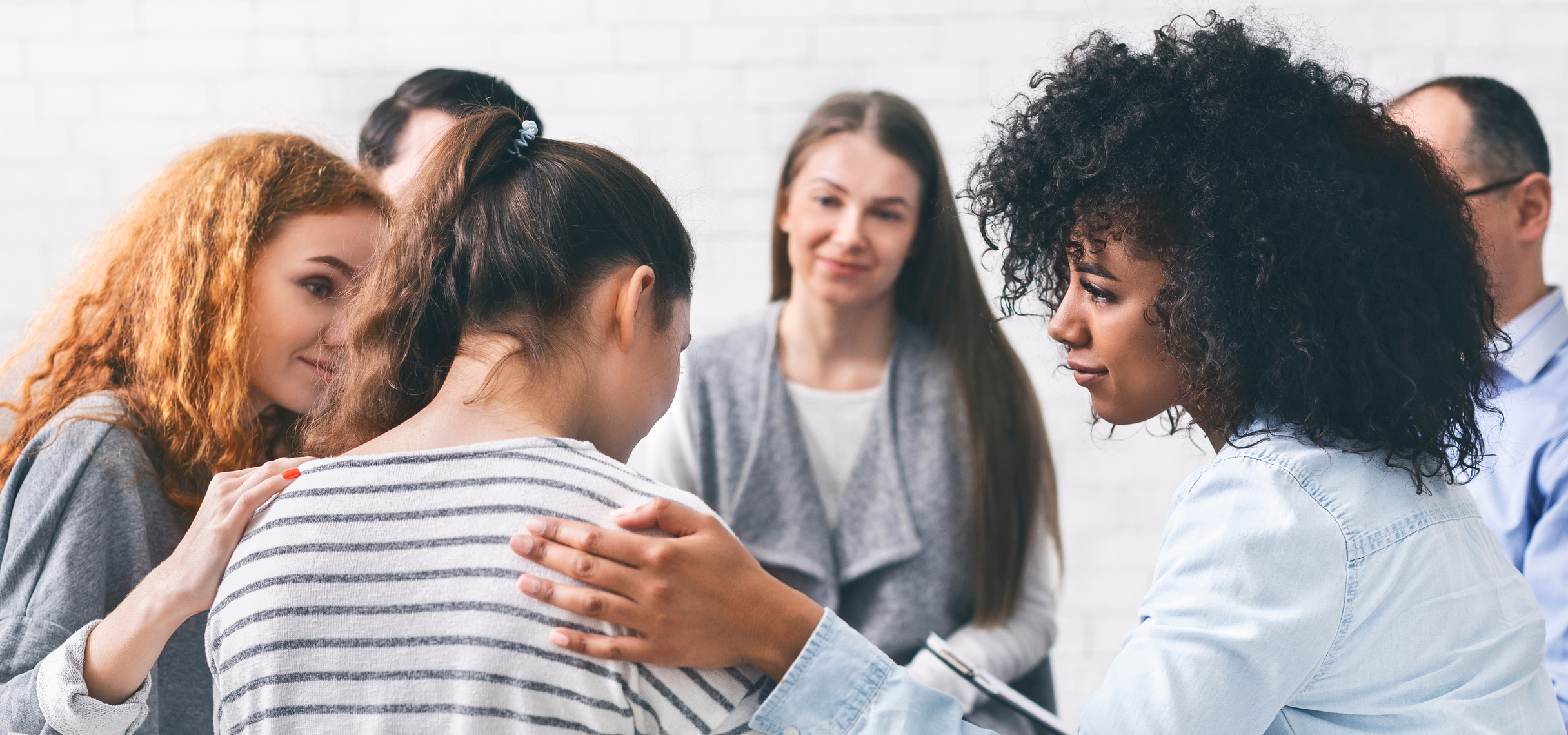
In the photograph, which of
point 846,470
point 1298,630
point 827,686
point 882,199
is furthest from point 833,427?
point 1298,630

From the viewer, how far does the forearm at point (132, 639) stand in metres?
0.88

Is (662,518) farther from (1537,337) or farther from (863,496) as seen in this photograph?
(1537,337)

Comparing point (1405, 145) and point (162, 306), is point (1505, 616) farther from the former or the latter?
point (162, 306)

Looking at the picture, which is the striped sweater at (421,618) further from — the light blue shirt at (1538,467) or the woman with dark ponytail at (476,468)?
the light blue shirt at (1538,467)

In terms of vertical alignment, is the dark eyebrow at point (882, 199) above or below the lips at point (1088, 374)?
above

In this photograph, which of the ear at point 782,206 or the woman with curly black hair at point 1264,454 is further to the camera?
the ear at point 782,206

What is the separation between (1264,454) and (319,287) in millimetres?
1039

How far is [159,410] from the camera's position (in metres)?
1.10

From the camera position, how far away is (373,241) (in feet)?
3.93

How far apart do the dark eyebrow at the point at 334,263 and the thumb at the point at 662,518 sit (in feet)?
1.97

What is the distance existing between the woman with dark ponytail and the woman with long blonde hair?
143mm

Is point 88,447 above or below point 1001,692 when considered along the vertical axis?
above

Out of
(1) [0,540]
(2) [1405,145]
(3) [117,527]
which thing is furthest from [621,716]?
(2) [1405,145]

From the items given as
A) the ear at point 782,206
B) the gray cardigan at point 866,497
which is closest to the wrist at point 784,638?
the gray cardigan at point 866,497
